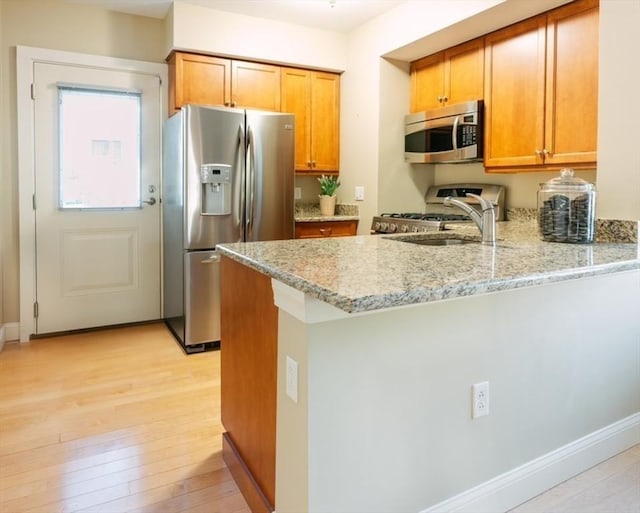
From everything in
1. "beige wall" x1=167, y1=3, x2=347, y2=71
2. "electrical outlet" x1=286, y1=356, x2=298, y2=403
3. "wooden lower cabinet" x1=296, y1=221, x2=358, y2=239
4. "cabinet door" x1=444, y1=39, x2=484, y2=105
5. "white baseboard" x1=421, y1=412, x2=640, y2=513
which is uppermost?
"beige wall" x1=167, y1=3, x2=347, y2=71

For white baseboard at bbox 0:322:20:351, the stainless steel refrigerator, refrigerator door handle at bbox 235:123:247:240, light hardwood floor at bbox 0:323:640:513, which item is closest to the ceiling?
the stainless steel refrigerator

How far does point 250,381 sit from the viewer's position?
171cm

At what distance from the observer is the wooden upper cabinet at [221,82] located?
12.0 ft

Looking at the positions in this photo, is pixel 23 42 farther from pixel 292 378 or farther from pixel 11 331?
pixel 292 378

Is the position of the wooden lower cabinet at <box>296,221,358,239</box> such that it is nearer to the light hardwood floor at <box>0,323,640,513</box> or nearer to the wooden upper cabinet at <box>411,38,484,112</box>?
the wooden upper cabinet at <box>411,38,484,112</box>

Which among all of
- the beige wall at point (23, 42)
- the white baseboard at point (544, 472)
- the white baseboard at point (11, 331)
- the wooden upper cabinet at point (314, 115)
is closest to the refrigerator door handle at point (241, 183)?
the wooden upper cabinet at point (314, 115)

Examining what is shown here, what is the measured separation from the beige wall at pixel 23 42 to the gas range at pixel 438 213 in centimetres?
240

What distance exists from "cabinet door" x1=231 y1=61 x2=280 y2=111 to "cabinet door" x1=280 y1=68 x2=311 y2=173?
7 centimetres

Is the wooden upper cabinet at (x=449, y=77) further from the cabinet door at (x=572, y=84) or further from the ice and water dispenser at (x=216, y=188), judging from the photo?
the ice and water dispenser at (x=216, y=188)

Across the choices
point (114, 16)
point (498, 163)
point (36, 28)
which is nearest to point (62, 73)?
point (36, 28)

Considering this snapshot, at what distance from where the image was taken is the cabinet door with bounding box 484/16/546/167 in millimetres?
2969

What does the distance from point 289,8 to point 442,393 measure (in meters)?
3.16

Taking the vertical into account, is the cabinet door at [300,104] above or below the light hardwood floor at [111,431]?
above

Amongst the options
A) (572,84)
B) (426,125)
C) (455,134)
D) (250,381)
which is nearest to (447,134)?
(455,134)
